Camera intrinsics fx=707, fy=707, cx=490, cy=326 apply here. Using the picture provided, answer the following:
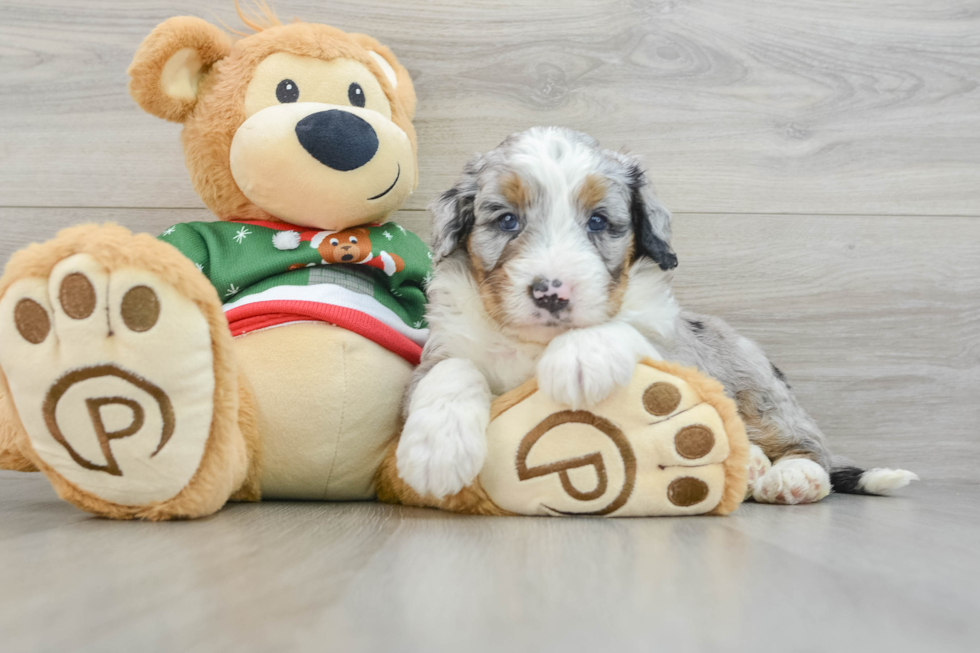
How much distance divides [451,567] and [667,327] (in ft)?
2.38

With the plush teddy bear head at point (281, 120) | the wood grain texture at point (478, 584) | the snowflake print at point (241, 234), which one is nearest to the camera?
the wood grain texture at point (478, 584)

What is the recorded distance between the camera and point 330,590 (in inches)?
29.4

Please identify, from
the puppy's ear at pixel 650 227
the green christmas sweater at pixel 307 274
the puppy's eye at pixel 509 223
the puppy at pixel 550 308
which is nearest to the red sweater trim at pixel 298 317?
the green christmas sweater at pixel 307 274

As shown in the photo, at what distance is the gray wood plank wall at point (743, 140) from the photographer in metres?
1.99

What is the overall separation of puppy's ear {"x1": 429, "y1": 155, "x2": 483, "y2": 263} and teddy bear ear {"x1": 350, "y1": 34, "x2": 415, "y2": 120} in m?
0.38

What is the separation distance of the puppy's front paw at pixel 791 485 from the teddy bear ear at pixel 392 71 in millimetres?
1171

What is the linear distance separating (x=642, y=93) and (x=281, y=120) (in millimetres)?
1093

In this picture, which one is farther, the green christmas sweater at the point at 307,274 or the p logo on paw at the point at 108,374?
the green christmas sweater at the point at 307,274

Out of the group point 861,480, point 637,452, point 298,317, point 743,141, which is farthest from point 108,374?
point 743,141

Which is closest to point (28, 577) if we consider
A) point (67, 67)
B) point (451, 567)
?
point (451, 567)

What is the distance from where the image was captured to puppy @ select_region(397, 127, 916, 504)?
1.13 meters

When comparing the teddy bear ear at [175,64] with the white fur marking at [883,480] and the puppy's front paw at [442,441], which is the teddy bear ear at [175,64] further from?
the white fur marking at [883,480]

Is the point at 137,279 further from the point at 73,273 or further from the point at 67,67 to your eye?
the point at 67,67

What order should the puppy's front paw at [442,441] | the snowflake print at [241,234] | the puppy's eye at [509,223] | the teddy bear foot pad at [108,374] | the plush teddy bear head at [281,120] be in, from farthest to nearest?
the snowflake print at [241,234] → the plush teddy bear head at [281,120] → the puppy's eye at [509,223] → the puppy's front paw at [442,441] → the teddy bear foot pad at [108,374]
